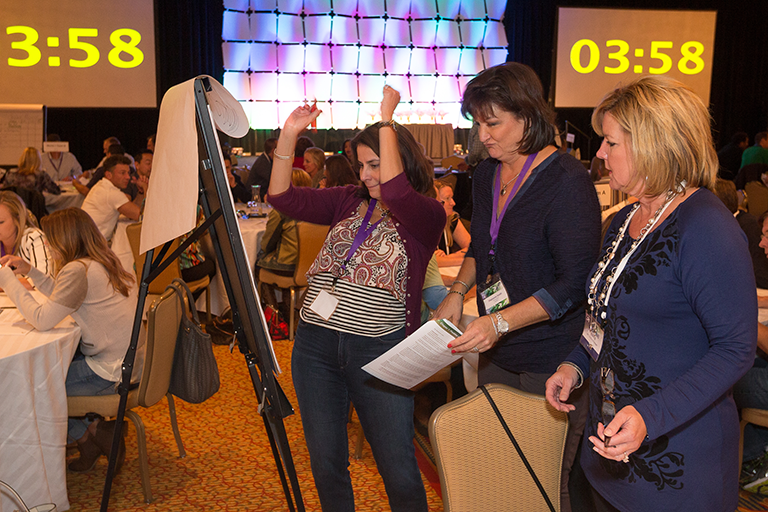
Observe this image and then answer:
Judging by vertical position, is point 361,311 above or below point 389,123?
below

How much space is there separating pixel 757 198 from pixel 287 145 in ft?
18.6

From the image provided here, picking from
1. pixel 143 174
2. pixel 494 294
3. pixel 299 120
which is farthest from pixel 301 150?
pixel 494 294

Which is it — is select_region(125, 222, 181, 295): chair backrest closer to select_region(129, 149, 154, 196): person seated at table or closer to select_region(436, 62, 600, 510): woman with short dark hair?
select_region(129, 149, 154, 196): person seated at table

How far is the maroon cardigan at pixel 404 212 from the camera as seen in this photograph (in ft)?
5.65

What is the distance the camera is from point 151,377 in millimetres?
2596

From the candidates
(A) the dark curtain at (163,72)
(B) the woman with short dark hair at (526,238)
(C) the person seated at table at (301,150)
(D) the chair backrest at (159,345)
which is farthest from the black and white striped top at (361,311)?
(A) the dark curtain at (163,72)

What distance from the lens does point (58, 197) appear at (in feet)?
23.3

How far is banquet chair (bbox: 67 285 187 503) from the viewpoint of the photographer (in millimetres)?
2484

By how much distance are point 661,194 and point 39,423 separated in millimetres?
2277

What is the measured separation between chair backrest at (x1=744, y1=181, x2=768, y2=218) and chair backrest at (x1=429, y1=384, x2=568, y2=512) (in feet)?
17.7

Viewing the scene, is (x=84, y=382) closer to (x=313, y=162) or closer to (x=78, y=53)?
(x=313, y=162)

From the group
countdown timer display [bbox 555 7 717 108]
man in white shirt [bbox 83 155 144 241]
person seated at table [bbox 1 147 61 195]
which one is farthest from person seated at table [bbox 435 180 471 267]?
countdown timer display [bbox 555 7 717 108]

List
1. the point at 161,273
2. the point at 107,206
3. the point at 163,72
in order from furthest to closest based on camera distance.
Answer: the point at 163,72 < the point at 107,206 < the point at 161,273

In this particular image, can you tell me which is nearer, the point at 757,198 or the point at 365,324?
the point at 365,324
